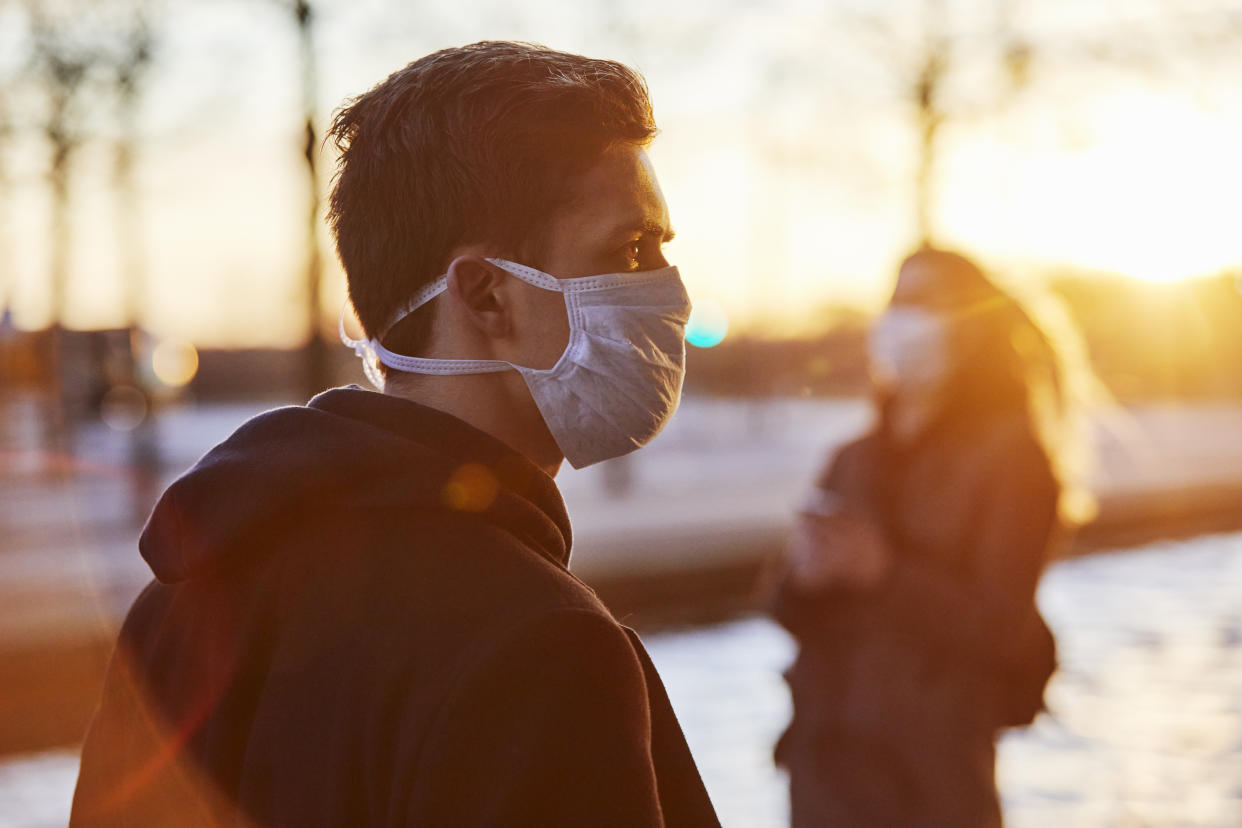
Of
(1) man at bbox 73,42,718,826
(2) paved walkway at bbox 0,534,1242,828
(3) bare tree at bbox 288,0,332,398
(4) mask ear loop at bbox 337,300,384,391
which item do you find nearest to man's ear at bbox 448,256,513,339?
(1) man at bbox 73,42,718,826

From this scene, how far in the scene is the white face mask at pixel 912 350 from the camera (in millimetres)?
3682

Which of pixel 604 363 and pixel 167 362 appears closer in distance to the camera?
pixel 604 363

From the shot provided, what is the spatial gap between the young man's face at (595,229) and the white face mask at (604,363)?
0.02 meters

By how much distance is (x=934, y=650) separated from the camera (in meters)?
3.34

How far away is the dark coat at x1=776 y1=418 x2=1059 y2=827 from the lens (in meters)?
3.28

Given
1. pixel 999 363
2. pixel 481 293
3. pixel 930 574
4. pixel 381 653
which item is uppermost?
pixel 481 293

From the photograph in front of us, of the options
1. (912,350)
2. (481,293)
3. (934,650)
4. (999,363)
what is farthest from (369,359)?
(999,363)

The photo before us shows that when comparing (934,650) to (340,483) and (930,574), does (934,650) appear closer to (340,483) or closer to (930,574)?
(930,574)

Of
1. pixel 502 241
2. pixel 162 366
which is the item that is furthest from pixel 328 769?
pixel 162 366

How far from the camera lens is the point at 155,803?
160cm

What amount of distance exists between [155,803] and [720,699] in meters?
6.65

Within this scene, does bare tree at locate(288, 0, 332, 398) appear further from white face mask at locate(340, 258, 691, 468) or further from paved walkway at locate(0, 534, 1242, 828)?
white face mask at locate(340, 258, 691, 468)

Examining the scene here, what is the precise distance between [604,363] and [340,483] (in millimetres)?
637

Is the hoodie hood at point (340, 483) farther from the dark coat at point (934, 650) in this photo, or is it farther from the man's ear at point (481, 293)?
the dark coat at point (934, 650)
